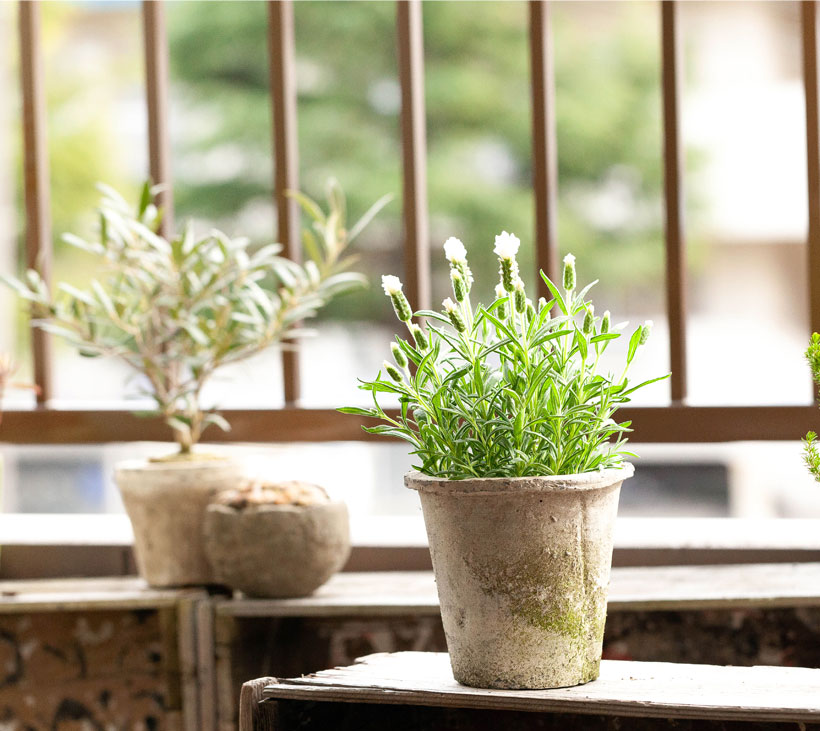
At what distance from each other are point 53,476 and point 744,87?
877 cm

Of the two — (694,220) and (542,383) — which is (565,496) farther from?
(694,220)

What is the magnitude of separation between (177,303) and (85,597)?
477mm

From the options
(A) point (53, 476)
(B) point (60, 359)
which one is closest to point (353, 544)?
(A) point (53, 476)

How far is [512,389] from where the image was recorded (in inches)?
42.0

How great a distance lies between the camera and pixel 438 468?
1095mm

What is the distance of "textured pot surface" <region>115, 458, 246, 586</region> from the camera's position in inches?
66.5

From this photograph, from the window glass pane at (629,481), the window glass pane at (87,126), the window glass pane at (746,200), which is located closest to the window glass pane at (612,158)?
the window glass pane at (746,200)

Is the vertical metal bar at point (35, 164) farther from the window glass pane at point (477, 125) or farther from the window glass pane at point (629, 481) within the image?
the window glass pane at point (477, 125)

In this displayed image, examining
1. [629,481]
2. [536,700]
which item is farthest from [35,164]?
[629,481]

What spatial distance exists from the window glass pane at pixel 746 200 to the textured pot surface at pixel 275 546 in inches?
407

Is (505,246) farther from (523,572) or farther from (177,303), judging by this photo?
(177,303)

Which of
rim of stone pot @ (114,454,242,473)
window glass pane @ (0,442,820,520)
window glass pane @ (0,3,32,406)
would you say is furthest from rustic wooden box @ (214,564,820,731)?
window glass pane @ (0,442,820,520)

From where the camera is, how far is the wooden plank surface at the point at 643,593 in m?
1.46

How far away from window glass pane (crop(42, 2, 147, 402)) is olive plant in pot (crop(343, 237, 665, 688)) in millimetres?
7197
